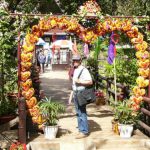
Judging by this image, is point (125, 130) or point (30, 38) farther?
point (30, 38)

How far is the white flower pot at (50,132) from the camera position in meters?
10.9

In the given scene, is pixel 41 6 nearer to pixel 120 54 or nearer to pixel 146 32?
pixel 120 54

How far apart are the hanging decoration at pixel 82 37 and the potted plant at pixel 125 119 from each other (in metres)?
0.22

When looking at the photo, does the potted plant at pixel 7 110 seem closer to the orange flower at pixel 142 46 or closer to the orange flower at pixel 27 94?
the orange flower at pixel 27 94

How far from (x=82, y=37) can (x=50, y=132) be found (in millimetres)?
2548

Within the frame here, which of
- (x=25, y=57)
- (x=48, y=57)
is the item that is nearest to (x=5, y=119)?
(x=25, y=57)

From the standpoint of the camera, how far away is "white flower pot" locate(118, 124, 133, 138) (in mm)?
11152

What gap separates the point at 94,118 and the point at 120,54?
578 centimetres

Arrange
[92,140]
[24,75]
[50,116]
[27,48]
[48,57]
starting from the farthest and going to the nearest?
1. [48,57]
2. [27,48]
3. [24,75]
4. [50,116]
5. [92,140]

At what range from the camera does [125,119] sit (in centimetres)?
1138

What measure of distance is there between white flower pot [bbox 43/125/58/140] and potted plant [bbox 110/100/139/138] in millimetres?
1503

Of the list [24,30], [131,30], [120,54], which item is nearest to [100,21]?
[131,30]

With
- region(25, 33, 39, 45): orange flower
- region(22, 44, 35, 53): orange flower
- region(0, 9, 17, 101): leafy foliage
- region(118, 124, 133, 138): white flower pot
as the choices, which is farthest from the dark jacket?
region(118, 124, 133, 138): white flower pot

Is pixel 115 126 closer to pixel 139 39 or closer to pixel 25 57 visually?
pixel 139 39
